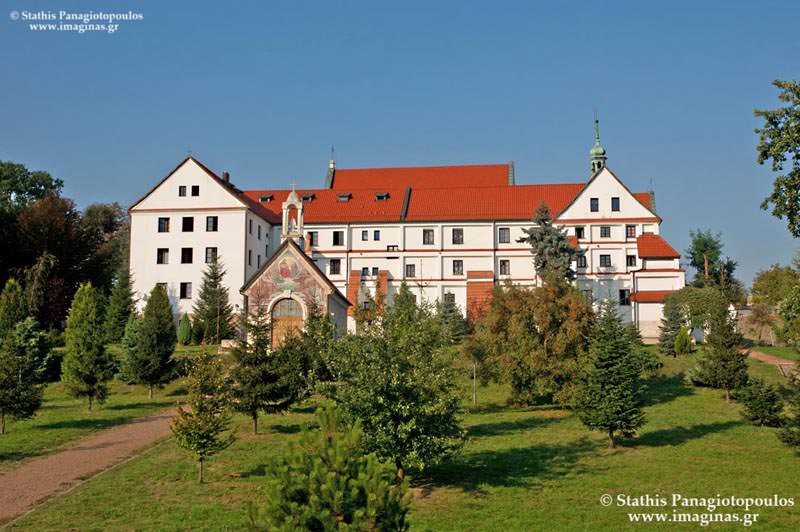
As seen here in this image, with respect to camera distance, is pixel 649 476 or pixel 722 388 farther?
pixel 722 388

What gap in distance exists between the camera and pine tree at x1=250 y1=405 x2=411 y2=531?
30.5 ft

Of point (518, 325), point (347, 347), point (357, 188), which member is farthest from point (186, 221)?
point (347, 347)

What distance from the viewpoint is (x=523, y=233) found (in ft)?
209

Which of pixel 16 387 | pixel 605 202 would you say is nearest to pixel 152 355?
pixel 16 387

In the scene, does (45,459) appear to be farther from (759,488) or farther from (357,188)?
(357,188)

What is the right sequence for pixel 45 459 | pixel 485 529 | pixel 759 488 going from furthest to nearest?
pixel 45 459, pixel 759 488, pixel 485 529

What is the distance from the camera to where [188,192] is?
6059cm

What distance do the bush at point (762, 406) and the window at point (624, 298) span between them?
3336 centimetres

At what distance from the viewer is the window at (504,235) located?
64250mm

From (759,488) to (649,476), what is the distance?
2.68 m

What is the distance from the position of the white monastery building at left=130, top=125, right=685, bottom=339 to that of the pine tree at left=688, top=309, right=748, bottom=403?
26596 mm

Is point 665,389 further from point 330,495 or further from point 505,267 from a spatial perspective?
point 505,267

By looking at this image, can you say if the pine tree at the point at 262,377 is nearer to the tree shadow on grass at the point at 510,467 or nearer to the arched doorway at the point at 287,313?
the tree shadow on grass at the point at 510,467

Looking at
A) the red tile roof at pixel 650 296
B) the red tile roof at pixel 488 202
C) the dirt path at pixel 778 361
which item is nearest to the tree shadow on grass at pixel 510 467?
the dirt path at pixel 778 361
